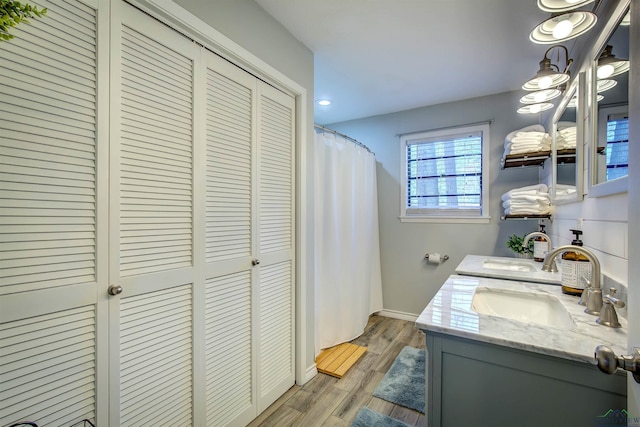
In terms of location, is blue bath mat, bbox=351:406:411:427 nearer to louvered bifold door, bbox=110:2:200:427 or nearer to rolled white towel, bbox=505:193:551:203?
louvered bifold door, bbox=110:2:200:427

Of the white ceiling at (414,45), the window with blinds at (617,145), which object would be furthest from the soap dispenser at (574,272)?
the white ceiling at (414,45)

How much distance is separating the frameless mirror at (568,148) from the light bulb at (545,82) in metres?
0.21

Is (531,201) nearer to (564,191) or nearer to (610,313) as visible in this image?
(564,191)

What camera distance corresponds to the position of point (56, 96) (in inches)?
34.4

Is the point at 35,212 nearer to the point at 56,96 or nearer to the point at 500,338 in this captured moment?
the point at 56,96

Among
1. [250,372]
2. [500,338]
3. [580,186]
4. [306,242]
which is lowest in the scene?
[250,372]

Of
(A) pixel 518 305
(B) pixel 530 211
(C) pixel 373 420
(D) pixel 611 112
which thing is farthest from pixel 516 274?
(C) pixel 373 420

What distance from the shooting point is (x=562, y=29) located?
1120mm

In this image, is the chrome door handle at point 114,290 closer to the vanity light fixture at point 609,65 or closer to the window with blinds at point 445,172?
the vanity light fixture at point 609,65

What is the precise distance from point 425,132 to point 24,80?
10.1 ft

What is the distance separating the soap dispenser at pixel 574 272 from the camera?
129 centimetres

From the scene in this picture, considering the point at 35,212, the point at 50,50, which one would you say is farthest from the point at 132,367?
the point at 50,50

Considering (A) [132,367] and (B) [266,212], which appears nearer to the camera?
(A) [132,367]

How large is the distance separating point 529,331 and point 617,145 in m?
0.82
